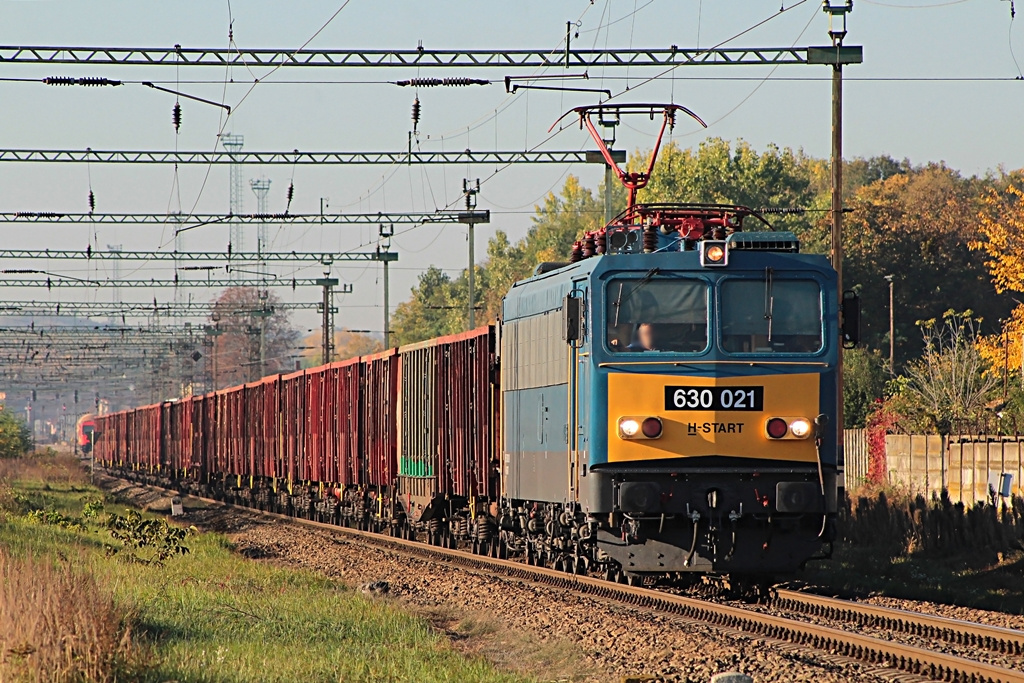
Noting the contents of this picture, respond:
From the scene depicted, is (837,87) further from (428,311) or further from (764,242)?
(428,311)

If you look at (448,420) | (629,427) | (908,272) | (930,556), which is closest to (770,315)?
(629,427)

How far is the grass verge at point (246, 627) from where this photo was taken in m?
10.2

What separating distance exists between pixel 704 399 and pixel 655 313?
3.22 feet

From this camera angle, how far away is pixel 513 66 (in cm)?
2353

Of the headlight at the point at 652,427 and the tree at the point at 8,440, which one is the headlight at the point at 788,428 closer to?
the headlight at the point at 652,427

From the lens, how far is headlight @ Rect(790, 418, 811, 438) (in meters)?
13.0

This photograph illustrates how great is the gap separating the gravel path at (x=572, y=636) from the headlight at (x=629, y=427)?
1797 mm

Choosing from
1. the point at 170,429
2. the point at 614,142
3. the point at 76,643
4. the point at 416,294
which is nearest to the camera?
the point at 76,643

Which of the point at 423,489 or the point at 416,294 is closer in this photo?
the point at 423,489

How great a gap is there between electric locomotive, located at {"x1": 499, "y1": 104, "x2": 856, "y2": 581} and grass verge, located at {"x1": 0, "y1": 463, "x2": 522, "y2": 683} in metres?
2.38

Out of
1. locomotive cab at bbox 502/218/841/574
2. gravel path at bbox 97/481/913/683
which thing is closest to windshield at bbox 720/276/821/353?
locomotive cab at bbox 502/218/841/574

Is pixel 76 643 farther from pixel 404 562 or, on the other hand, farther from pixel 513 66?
pixel 513 66

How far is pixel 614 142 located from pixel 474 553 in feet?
41.9

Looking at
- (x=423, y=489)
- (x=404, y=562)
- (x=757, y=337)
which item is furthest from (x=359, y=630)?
(x=423, y=489)
